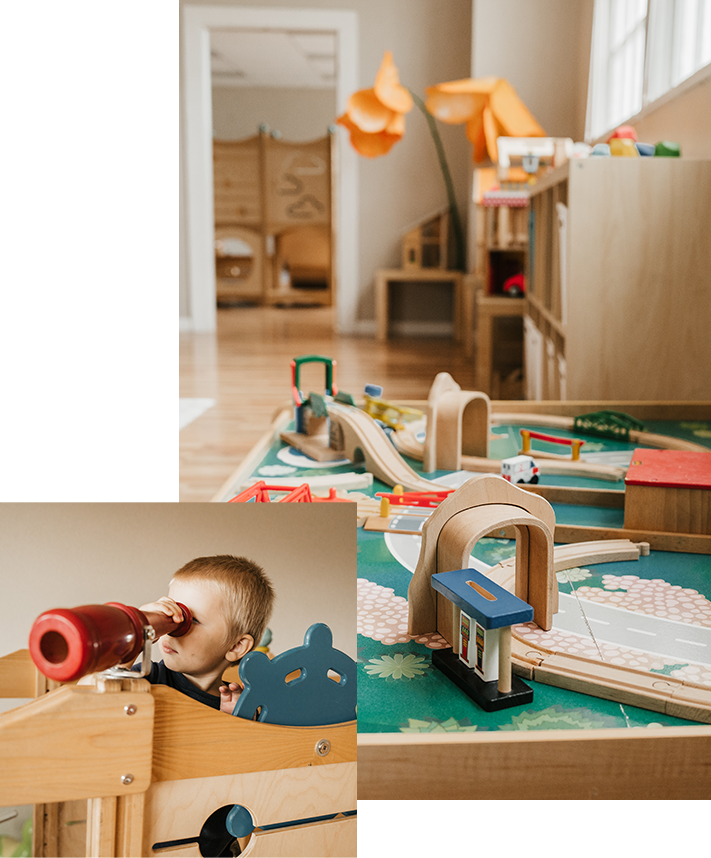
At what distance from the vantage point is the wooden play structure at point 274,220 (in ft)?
22.7

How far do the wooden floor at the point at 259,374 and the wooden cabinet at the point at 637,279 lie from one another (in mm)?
903

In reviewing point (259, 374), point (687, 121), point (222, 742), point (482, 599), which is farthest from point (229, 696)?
point (259, 374)

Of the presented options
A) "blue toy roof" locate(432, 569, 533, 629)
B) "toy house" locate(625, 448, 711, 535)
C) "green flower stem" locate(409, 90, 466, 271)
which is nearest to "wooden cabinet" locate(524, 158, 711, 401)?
"toy house" locate(625, 448, 711, 535)

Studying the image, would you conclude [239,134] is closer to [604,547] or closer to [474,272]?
[474,272]

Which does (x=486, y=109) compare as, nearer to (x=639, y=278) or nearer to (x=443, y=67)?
(x=443, y=67)

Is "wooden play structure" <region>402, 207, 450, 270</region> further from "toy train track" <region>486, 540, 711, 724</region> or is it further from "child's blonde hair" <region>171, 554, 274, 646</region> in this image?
"child's blonde hair" <region>171, 554, 274, 646</region>

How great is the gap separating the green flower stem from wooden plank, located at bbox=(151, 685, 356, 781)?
14.2 ft

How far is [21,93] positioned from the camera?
3.03ft

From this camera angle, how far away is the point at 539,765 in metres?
0.59

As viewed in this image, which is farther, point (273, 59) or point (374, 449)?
point (273, 59)

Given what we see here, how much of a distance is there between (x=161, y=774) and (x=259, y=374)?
2.96 meters

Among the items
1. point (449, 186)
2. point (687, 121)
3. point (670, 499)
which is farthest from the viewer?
point (449, 186)

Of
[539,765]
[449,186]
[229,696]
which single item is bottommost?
[539,765]

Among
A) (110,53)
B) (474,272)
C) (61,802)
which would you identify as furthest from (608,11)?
(61,802)
